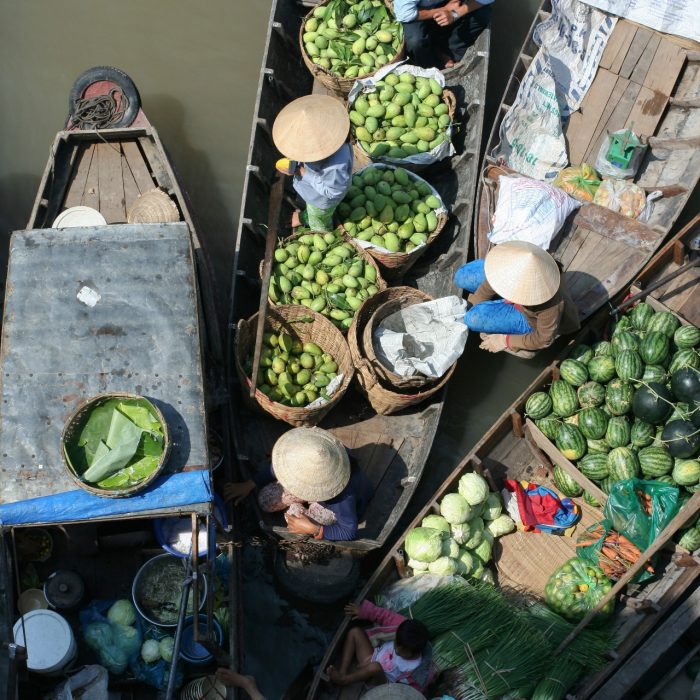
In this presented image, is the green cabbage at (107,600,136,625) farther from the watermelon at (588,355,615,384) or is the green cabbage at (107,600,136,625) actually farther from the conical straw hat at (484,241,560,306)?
the watermelon at (588,355,615,384)

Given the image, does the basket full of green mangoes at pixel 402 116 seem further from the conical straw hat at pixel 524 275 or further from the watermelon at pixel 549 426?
the watermelon at pixel 549 426

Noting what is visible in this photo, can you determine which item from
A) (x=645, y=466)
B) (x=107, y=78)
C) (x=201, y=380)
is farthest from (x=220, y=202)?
(x=645, y=466)

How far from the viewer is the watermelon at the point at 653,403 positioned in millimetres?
5535

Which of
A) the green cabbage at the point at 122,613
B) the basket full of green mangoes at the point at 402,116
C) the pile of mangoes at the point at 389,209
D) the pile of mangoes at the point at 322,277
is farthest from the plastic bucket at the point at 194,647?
the basket full of green mangoes at the point at 402,116

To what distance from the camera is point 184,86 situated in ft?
26.5

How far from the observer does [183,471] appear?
4.48 metres

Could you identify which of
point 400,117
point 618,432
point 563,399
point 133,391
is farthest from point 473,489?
point 400,117

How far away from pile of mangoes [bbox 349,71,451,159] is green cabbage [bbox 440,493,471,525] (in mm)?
2998

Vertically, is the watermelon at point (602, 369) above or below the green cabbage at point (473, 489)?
above

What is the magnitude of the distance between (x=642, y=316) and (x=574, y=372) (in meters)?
0.80

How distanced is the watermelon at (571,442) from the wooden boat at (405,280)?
966 millimetres

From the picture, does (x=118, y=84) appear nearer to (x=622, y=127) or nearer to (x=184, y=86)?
(x=184, y=86)

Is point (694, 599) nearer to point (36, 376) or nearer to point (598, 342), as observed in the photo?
point (598, 342)

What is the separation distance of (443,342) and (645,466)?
1.76 metres
